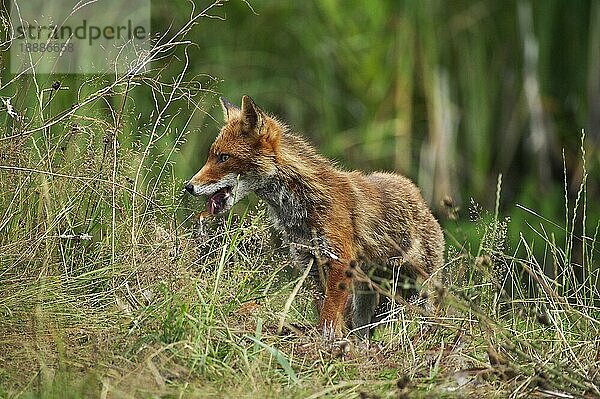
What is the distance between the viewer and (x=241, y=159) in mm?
5023

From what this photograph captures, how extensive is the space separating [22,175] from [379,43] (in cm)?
482

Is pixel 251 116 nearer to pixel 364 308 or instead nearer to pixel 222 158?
pixel 222 158

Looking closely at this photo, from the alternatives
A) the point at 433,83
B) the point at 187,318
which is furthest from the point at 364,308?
the point at 433,83

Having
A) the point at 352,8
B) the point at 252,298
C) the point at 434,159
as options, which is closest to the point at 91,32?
the point at 352,8

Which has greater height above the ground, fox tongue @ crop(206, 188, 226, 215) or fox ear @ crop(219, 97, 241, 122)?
fox ear @ crop(219, 97, 241, 122)

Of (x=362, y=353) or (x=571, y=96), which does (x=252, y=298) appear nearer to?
(x=362, y=353)

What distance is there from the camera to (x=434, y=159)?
29.3ft

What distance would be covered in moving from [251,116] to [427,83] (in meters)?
4.42

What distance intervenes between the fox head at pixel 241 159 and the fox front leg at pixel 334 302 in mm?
527

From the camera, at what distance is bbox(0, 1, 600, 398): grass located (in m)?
3.67

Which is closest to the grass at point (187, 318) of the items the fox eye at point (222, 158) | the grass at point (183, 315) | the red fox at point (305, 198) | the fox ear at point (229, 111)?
the grass at point (183, 315)

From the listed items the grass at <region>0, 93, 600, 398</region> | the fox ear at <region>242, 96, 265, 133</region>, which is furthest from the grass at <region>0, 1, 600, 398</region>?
the fox ear at <region>242, 96, 265, 133</region>

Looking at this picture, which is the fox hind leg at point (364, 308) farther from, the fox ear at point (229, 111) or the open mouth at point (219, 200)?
the fox ear at point (229, 111)

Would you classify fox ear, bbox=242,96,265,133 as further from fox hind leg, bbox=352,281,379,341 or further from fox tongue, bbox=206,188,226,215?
fox hind leg, bbox=352,281,379,341
